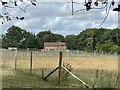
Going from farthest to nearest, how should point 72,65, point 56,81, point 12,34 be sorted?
1. point 72,65
2. point 56,81
3. point 12,34

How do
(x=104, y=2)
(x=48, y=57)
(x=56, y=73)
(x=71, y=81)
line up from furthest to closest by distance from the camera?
1. (x=48, y=57)
2. (x=56, y=73)
3. (x=71, y=81)
4. (x=104, y=2)

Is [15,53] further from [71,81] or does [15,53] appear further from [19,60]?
[71,81]

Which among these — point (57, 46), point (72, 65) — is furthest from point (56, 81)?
A: point (72, 65)

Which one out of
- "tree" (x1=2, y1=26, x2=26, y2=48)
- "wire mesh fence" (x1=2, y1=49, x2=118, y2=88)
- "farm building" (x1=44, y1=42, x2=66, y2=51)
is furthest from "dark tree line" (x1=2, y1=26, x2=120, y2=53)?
"wire mesh fence" (x1=2, y1=49, x2=118, y2=88)

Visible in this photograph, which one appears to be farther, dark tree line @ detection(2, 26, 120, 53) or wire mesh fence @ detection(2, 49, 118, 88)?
wire mesh fence @ detection(2, 49, 118, 88)

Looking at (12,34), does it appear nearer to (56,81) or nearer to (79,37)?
(56,81)

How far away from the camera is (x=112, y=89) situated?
437 centimetres

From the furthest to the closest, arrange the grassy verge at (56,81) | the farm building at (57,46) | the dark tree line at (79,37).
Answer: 1. the farm building at (57,46)
2. the grassy verge at (56,81)
3. the dark tree line at (79,37)

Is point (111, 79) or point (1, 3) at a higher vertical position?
point (1, 3)

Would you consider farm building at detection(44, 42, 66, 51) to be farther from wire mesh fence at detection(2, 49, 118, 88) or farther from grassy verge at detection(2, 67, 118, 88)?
grassy verge at detection(2, 67, 118, 88)

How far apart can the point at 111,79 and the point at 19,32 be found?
4.71ft

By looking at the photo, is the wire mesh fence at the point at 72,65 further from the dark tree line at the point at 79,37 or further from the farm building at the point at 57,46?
the dark tree line at the point at 79,37

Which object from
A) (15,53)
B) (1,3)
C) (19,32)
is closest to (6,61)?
(15,53)

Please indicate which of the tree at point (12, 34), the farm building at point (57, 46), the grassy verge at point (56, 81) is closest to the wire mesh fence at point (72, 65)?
the grassy verge at point (56, 81)
